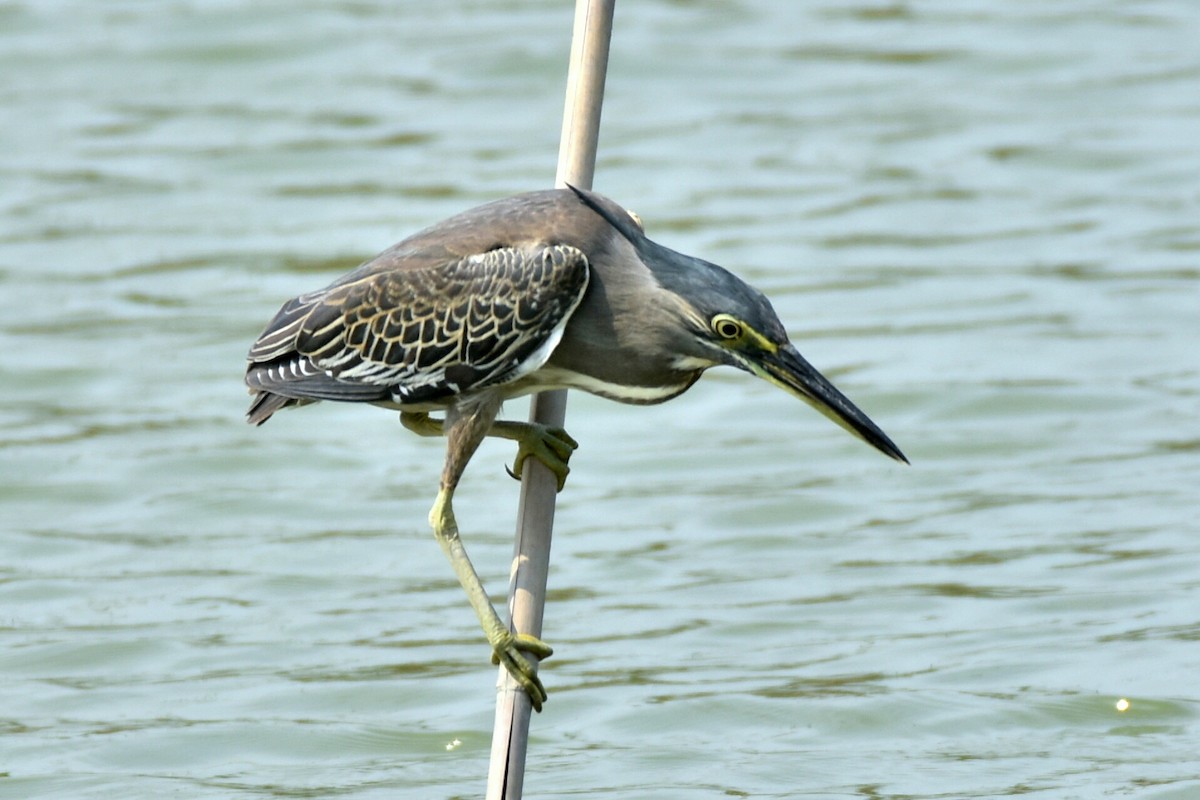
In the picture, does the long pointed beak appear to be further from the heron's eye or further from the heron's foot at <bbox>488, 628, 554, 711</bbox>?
the heron's foot at <bbox>488, 628, 554, 711</bbox>

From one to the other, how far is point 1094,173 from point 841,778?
7817mm

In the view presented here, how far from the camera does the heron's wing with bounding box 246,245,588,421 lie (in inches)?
220

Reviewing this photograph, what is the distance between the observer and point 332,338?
5965 mm

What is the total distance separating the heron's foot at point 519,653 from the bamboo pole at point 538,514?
3 centimetres

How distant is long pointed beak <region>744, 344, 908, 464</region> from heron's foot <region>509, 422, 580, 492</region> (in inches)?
27.7

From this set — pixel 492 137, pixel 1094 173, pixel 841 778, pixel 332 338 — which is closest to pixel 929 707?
pixel 841 778

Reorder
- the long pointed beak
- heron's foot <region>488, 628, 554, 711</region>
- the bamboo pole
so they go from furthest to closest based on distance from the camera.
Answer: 1. heron's foot <region>488, 628, 554, 711</region>
2. the bamboo pole
3. the long pointed beak

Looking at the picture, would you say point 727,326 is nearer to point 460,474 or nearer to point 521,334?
point 521,334

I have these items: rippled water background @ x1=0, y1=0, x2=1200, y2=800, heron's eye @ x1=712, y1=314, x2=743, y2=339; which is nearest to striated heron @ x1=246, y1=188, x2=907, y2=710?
heron's eye @ x1=712, y1=314, x2=743, y2=339

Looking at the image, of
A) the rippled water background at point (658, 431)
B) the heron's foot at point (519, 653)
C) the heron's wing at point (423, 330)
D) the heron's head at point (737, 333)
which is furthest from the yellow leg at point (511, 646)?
the rippled water background at point (658, 431)

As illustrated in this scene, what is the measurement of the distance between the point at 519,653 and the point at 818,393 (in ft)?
3.56

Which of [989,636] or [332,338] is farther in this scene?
[989,636]

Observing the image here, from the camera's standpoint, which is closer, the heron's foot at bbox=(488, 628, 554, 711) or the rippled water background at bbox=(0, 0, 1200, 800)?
the heron's foot at bbox=(488, 628, 554, 711)

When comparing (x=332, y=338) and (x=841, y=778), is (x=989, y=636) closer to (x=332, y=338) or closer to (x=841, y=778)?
(x=841, y=778)
